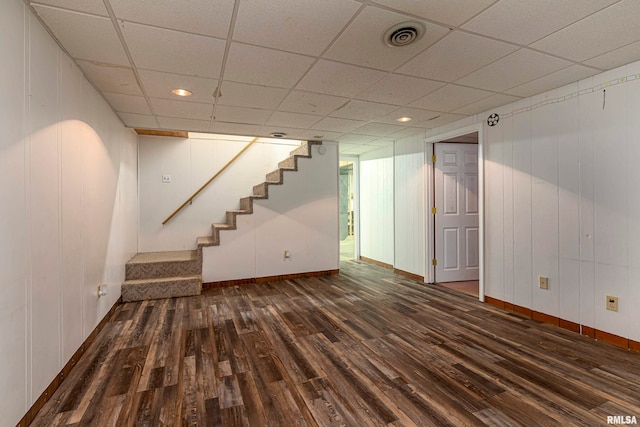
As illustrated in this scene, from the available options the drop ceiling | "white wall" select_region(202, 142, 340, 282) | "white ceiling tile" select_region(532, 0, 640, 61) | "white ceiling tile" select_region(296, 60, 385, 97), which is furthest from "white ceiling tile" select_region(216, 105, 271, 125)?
"white ceiling tile" select_region(532, 0, 640, 61)

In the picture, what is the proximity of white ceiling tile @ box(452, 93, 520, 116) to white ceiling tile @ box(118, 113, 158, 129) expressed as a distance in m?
3.87

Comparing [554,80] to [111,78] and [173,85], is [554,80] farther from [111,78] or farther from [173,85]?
[111,78]

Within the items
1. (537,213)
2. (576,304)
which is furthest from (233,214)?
(576,304)

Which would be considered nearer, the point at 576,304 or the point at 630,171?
the point at 630,171

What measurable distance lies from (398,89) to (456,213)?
104 inches

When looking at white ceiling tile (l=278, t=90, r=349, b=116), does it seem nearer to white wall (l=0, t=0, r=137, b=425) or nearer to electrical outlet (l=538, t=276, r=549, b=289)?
white wall (l=0, t=0, r=137, b=425)

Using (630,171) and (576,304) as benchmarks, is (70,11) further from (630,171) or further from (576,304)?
(576,304)

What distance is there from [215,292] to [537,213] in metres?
4.21

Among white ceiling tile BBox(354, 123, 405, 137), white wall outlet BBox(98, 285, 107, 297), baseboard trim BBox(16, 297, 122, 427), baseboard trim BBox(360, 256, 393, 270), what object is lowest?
baseboard trim BBox(16, 297, 122, 427)

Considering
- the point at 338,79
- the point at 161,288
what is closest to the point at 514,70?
the point at 338,79

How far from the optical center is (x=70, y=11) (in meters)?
1.65

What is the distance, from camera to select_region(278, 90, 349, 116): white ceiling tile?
2963mm

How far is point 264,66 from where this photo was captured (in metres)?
2.33

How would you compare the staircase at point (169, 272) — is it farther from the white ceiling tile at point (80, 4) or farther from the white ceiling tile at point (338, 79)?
the white ceiling tile at point (80, 4)
